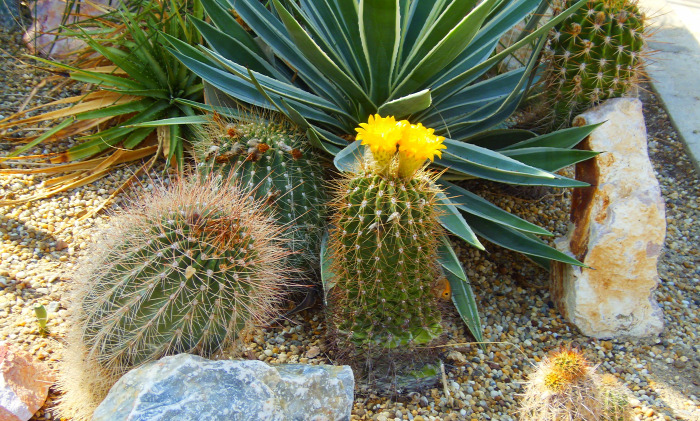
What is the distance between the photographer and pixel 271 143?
261cm

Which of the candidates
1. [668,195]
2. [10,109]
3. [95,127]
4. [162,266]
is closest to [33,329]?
[162,266]

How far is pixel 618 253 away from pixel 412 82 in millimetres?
1340

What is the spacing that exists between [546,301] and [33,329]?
2.56 meters

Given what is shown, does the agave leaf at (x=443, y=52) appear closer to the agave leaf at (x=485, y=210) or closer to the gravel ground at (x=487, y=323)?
the agave leaf at (x=485, y=210)

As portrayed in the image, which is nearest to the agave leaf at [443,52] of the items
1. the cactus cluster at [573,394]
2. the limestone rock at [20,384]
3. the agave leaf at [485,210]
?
the agave leaf at [485,210]

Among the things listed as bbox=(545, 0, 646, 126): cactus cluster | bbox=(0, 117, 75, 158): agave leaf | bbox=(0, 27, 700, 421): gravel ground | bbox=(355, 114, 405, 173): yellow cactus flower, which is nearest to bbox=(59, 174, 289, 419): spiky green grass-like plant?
bbox=(0, 27, 700, 421): gravel ground

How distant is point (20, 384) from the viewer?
6.91 feet

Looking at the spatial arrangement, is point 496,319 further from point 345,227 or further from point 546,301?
point 345,227

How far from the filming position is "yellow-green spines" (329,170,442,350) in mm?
1981

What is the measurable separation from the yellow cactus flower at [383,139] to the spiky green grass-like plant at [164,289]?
0.53 metres

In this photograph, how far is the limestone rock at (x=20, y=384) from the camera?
6.70 feet

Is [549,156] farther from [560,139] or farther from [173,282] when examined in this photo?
[173,282]

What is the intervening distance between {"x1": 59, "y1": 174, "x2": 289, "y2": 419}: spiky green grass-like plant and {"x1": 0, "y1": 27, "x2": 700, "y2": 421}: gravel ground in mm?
303

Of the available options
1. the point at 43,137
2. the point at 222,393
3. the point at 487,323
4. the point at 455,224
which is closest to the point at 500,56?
the point at 455,224
